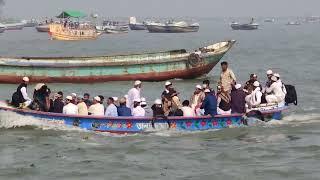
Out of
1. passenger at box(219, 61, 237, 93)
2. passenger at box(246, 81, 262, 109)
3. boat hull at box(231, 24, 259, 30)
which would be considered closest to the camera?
passenger at box(246, 81, 262, 109)

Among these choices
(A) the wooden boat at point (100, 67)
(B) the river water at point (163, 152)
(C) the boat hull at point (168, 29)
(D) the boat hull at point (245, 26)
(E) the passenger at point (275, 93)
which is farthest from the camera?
(D) the boat hull at point (245, 26)

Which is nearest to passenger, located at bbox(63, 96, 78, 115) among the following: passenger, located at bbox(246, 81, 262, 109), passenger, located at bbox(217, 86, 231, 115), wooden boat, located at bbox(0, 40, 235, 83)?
passenger, located at bbox(217, 86, 231, 115)

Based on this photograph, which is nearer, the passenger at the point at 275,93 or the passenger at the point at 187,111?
the passenger at the point at 187,111

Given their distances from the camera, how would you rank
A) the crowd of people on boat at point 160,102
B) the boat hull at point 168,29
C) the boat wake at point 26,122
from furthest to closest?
the boat hull at point 168,29 < the crowd of people on boat at point 160,102 < the boat wake at point 26,122

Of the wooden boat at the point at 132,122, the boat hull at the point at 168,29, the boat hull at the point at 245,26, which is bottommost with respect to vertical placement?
the wooden boat at the point at 132,122

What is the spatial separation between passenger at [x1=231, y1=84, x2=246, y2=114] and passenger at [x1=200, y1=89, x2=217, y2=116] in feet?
2.85

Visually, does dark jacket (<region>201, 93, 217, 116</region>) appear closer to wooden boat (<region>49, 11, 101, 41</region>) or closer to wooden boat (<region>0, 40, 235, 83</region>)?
wooden boat (<region>0, 40, 235, 83</region>)

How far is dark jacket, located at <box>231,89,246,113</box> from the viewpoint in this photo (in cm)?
1953

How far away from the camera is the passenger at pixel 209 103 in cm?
1875

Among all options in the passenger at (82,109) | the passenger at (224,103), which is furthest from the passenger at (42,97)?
the passenger at (224,103)

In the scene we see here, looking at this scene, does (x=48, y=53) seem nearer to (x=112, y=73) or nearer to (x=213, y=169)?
(x=112, y=73)

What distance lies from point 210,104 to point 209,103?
4cm

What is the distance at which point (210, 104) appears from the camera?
18.8 metres

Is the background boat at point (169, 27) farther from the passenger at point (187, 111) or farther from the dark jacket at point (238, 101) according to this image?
the passenger at point (187, 111)
